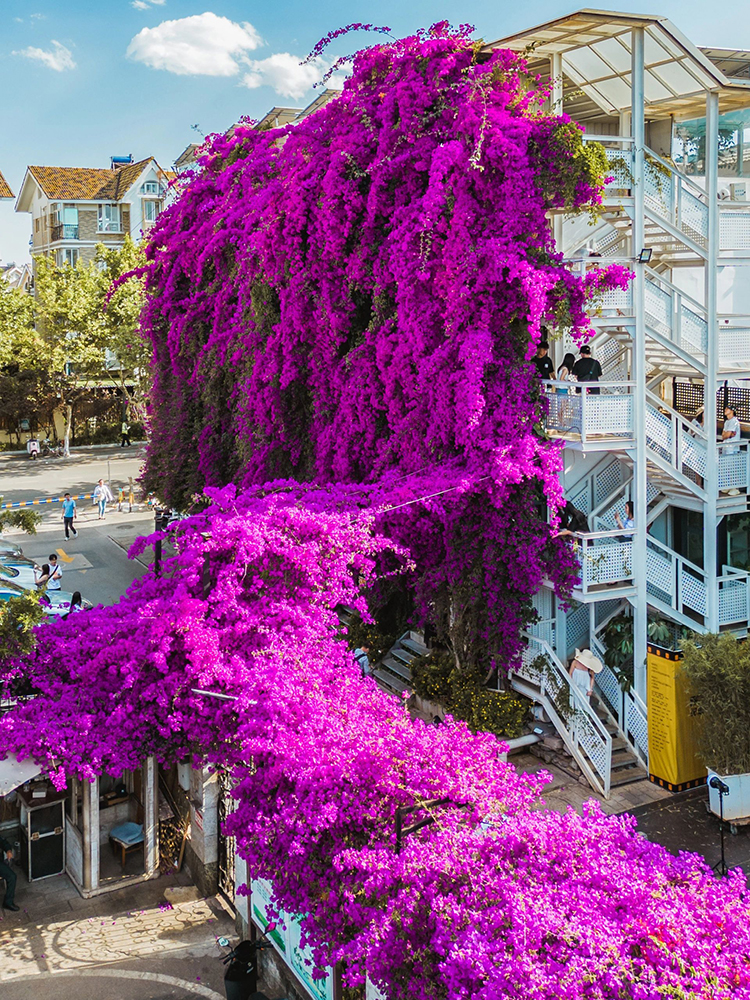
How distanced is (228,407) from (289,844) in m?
15.5

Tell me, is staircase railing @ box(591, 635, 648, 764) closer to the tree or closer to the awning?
the awning

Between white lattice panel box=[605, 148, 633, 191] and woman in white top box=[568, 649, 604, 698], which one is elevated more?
white lattice panel box=[605, 148, 633, 191]

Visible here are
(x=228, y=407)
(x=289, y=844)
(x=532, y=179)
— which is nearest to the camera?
(x=289, y=844)

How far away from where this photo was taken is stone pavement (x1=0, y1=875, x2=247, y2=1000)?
11.0 metres

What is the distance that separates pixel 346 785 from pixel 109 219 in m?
50.3

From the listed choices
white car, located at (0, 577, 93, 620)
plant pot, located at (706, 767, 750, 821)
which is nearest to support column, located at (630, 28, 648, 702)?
plant pot, located at (706, 767, 750, 821)

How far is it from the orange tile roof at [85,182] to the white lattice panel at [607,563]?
44823 mm

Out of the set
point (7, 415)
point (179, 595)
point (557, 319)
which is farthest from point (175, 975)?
point (7, 415)

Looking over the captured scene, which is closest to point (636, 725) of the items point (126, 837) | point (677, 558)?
point (677, 558)

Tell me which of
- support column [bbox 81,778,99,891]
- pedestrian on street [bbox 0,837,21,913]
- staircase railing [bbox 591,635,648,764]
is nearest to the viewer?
pedestrian on street [bbox 0,837,21,913]

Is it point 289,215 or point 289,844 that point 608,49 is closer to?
point 289,215

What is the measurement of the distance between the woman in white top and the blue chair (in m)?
Answer: 6.80

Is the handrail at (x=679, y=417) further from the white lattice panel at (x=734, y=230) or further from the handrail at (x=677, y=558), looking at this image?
the white lattice panel at (x=734, y=230)

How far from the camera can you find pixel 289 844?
8914mm
